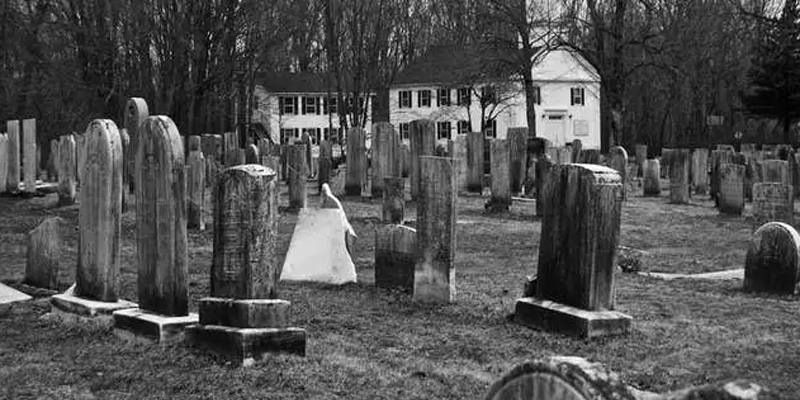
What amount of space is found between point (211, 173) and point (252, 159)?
12.8ft

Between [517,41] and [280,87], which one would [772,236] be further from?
[280,87]

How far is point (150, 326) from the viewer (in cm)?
680

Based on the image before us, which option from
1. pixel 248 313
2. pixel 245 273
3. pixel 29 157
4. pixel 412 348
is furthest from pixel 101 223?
pixel 29 157

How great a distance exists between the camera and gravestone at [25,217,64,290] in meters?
9.22

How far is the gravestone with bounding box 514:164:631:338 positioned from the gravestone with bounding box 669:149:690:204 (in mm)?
15733

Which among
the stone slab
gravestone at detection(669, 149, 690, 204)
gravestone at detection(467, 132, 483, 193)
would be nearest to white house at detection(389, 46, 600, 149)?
gravestone at detection(467, 132, 483, 193)

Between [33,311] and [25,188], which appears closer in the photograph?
[33,311]

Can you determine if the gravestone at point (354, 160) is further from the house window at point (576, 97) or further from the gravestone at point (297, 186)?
the house window at point (576, 97)

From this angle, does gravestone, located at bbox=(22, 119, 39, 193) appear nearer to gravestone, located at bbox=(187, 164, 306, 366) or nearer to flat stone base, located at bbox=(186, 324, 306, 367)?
A: gravestone, located at bbox=(187, 164, 306, 366)

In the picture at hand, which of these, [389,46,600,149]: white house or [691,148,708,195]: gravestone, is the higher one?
[389,46,600,149]: white house

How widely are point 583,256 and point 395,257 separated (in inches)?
98.6

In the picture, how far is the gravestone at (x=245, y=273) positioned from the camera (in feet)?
20.4

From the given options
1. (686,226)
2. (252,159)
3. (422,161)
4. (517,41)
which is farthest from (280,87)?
(422,161)

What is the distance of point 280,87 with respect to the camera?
73.6m
